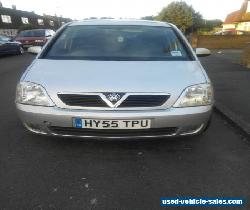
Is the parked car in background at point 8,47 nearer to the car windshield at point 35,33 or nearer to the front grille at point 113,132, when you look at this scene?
the car windshield at point 35,33

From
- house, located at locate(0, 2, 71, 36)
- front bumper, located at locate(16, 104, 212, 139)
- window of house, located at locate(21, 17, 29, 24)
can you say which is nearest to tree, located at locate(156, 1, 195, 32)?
house, located at locate(0, 2, 71, 36)

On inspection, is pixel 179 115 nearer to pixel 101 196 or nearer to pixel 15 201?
pixel 101 196

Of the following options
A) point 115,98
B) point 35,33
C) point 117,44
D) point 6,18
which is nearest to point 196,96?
point 115,98

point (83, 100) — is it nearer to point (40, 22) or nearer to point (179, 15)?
point (179, 15)

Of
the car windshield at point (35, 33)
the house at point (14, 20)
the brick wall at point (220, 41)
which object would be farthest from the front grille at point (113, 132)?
the house at point (14, 20)

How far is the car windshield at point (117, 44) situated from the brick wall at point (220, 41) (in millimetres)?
18073

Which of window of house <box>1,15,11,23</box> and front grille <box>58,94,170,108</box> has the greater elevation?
front grille <box>58,94,170,108</box>

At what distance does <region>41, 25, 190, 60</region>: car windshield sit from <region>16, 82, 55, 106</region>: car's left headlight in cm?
78

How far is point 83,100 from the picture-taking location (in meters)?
3.27

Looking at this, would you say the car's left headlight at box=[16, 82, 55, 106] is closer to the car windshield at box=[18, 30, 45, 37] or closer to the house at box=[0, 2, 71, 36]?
the car windshield at box=[18, 30, 45, 37]

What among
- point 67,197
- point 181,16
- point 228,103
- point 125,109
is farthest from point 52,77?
point 181,16

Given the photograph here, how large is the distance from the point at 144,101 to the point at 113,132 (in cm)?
45

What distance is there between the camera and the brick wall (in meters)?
22.1

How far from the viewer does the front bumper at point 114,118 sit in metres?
3.23
